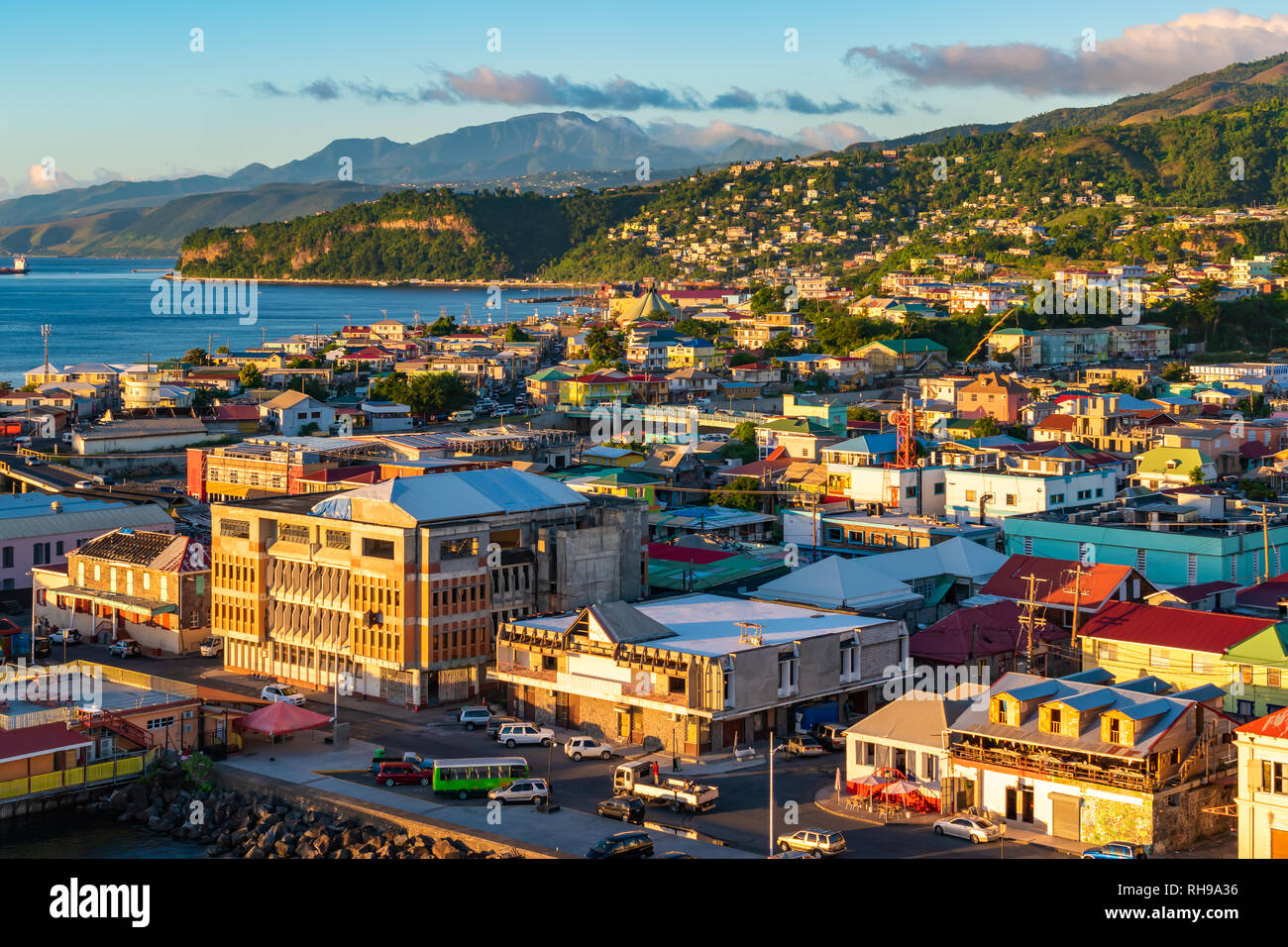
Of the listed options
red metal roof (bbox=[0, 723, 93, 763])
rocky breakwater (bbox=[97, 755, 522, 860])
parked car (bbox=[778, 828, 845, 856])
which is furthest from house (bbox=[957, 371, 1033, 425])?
red metal roof (bbox=[0, 723, 93, 763])

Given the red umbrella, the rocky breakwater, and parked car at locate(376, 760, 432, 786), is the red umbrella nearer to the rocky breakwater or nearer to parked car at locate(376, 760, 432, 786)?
the rocky breakwater

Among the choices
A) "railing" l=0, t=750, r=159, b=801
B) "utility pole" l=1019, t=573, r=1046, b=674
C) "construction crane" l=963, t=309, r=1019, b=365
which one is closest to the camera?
"railing" l=0, t=750, r=159, b=801

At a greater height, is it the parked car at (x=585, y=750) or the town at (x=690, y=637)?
the town at (x=690, y=637)

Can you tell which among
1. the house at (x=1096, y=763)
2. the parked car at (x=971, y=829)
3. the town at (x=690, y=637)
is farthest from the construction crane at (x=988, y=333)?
the parked car at (x=971, y=829)

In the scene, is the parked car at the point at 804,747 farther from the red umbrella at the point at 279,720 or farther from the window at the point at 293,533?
the window at the point at 293,533

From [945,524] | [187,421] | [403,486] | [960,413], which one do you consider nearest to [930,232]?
[960,413]

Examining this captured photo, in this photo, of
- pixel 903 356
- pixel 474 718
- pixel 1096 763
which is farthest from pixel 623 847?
pixel 903 356

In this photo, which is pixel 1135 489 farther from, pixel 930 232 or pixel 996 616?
pixel 930 232
